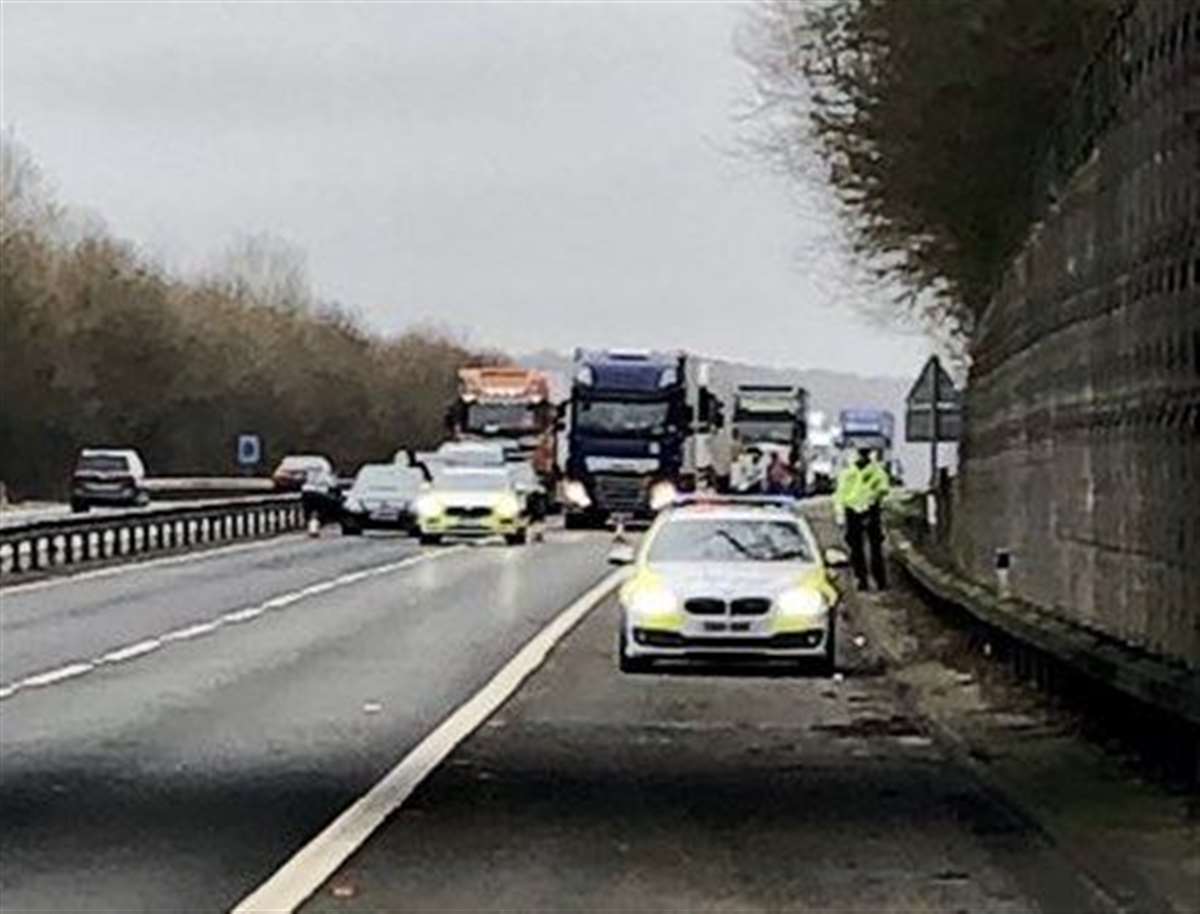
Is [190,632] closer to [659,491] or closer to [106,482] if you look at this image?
[659,491]

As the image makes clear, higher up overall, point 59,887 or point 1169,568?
point 1169,568

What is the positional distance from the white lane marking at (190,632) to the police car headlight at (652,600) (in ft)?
22.9

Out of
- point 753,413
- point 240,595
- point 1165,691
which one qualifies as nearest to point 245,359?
point 753,413

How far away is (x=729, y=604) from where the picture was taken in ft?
90.8

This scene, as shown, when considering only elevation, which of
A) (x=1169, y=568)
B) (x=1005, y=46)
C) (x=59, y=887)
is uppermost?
(x=1005, y=46)

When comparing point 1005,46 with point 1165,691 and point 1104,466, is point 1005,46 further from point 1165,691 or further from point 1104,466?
point 1165,691

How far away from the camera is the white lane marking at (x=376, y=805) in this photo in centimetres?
1374

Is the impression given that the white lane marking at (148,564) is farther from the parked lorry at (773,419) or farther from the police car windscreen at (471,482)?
the parked lorry at (773,419)

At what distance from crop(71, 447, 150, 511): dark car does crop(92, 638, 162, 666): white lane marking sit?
51.2m

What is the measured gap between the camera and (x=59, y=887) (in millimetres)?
14055

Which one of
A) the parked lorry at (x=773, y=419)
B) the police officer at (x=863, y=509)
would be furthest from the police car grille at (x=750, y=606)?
the parked lorry at (x=773, y=419)

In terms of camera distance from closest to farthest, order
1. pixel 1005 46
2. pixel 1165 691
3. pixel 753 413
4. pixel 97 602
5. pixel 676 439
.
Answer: pixel 1165 691
pixel 1005 46
pixel 97 602
pixel 676 439
pixel 753 413

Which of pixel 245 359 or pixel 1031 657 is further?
pixel 245 359

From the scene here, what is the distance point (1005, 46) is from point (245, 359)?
94889mm
